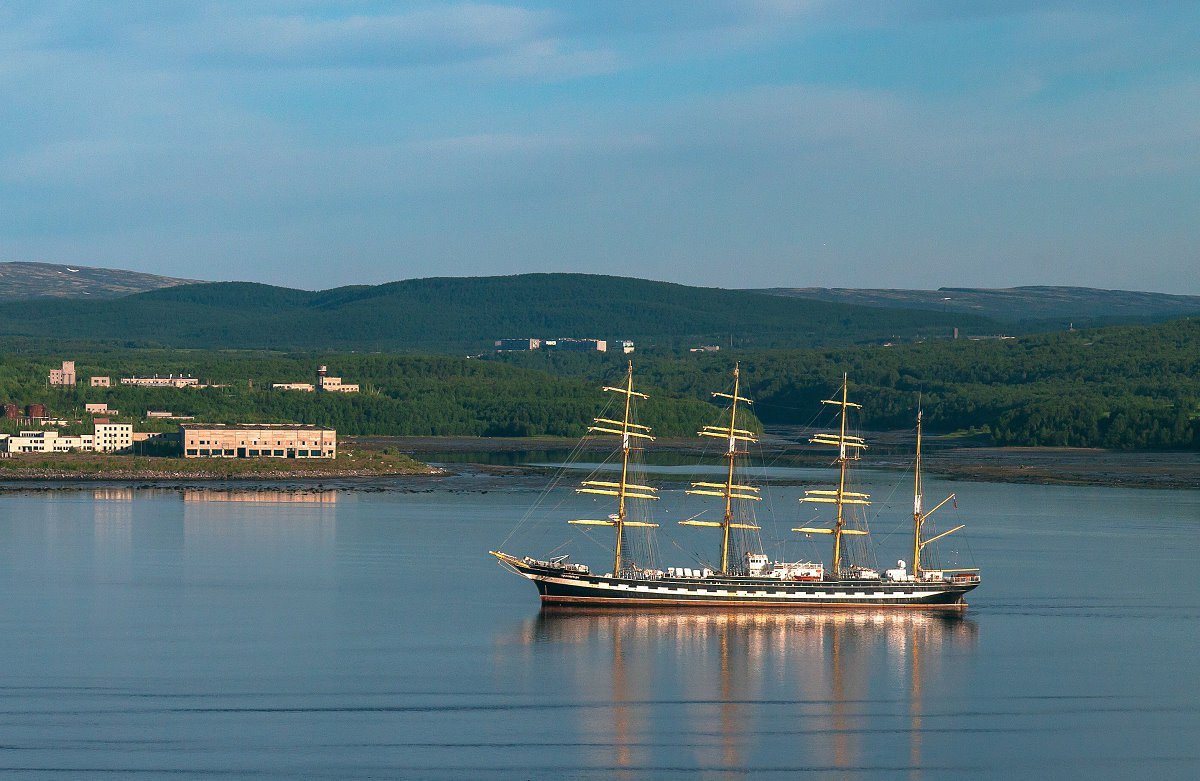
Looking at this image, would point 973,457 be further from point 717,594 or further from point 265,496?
point 717,594

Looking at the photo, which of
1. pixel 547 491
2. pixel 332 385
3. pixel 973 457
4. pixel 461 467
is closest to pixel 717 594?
pixel 547 491

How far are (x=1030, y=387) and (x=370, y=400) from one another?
57.3 meters

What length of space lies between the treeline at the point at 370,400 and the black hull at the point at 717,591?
75135 millimetres

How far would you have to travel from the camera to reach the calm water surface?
104ft

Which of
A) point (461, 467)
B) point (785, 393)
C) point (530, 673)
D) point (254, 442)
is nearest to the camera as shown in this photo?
point (530, 673)

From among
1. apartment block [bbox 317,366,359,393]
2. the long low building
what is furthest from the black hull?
apartment block [bbox 317,366,359,393]

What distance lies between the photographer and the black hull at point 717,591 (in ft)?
157

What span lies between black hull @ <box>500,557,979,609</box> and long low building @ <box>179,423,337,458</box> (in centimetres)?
6201

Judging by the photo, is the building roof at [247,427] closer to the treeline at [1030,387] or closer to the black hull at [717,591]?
the treeline at [1030,387]

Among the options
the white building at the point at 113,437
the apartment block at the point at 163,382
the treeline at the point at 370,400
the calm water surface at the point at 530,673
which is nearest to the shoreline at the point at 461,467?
the white building at the point at 113,437

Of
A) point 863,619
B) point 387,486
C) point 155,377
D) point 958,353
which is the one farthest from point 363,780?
point 958,353

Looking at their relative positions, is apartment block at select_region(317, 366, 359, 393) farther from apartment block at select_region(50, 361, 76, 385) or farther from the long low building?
the long low building

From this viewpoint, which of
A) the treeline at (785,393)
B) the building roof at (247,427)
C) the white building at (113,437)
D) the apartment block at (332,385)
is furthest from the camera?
the apartment block at (332,385)

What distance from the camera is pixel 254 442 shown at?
108625mm
